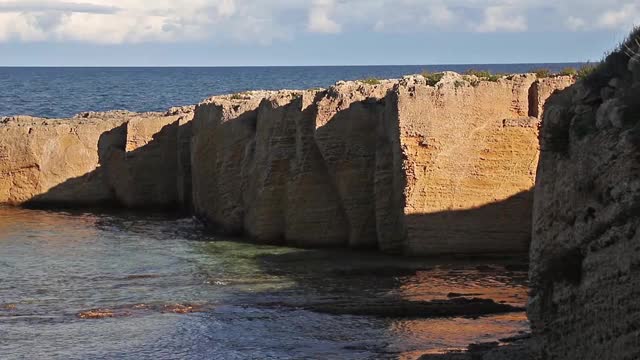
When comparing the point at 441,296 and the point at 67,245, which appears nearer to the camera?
the point at 441,296

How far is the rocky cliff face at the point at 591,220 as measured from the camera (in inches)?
361

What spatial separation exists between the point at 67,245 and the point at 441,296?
10221 mm

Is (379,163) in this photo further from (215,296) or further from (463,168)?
(215,296)

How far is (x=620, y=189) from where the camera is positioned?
30.7ft

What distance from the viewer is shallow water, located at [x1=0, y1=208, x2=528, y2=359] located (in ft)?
47.3

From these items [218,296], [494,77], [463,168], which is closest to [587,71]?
[218,296]

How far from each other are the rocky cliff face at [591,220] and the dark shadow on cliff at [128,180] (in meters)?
19.6

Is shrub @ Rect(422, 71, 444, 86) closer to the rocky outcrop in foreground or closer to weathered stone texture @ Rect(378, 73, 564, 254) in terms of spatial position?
the rocky outcrop in foreground

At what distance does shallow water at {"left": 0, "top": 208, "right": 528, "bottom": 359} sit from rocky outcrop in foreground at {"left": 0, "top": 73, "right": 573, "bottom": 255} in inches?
28.1

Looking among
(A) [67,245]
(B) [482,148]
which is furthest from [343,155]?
(A) [67,245]

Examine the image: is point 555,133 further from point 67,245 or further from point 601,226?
point 67,245

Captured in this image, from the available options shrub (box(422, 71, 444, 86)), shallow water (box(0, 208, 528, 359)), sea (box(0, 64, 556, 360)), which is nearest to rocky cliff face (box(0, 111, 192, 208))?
sea (box(0, 64, 556, 360))

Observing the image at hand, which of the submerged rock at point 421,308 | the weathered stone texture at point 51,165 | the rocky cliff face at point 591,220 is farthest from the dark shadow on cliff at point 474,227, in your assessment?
the weathered stone texture at point 51,165

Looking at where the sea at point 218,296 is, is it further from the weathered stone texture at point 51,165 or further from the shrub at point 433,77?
the weathered stone texture at point 51,165
